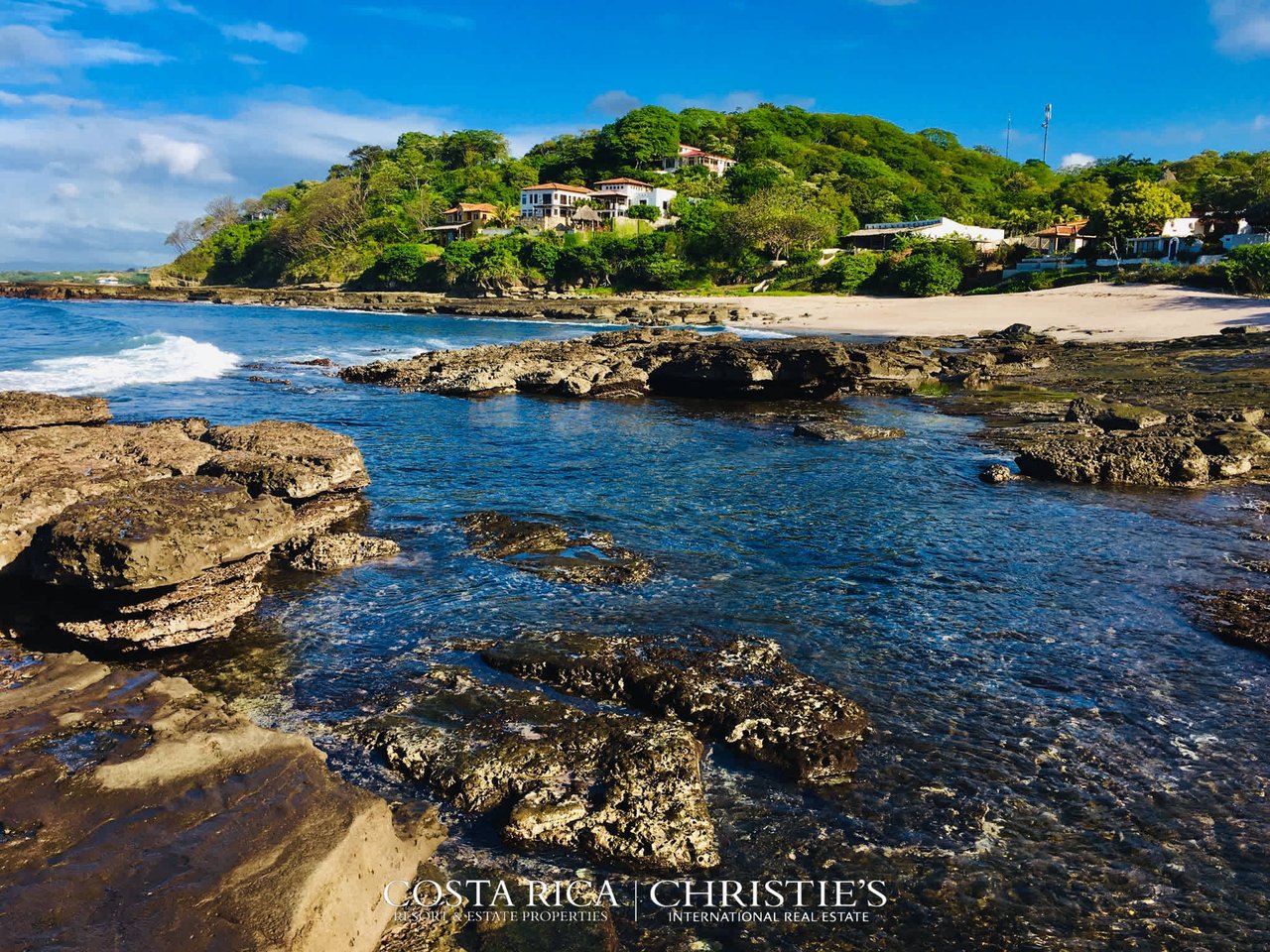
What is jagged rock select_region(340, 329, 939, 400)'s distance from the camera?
25.1 metres

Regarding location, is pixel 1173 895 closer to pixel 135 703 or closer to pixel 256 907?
pixel 256 907

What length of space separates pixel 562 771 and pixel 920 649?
4426mm

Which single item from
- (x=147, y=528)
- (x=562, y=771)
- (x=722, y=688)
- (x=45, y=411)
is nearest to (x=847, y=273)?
(x=45, y=411)

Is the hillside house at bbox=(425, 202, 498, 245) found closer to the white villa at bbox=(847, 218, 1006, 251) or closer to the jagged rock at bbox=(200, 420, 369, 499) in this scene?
the white villa at bbox=(847, 218, 1006, 251)

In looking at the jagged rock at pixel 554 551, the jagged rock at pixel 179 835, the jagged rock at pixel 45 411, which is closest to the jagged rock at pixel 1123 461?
the jagged rock at pixel 554 551

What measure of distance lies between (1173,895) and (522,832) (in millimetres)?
4324

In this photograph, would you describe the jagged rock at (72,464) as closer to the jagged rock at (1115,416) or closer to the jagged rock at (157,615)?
the jagged rock at (157,615)

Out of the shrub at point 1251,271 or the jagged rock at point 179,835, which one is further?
the shrub at point 1251,271

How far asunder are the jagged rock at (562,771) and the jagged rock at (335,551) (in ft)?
13.2

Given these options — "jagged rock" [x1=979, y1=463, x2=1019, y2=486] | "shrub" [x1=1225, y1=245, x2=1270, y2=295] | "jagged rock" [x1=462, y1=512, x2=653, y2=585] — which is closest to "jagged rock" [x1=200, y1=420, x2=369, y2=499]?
"jagged rock" [x1=462, y1=512, x2=653, y2=585]

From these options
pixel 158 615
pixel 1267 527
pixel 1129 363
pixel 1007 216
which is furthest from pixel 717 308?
pixel 158 615

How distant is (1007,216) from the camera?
88.4m

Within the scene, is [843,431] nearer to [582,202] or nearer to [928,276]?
[928,276]

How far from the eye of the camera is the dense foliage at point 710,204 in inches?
2940
